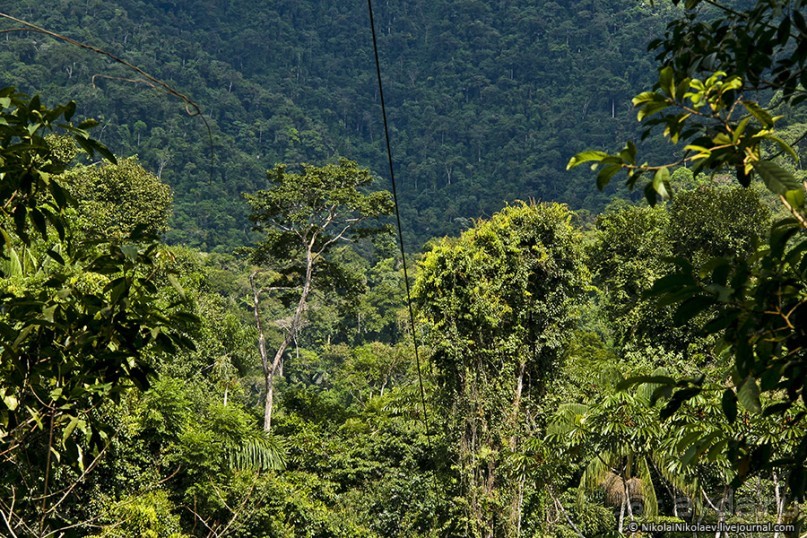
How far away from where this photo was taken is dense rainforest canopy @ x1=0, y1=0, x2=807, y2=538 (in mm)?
1966

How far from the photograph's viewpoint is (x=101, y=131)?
7056 centimetres

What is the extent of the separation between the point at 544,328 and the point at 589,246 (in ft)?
24.2

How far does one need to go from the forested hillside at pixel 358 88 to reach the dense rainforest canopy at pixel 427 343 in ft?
28.2

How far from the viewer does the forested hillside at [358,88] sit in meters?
71.1

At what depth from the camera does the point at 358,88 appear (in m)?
104

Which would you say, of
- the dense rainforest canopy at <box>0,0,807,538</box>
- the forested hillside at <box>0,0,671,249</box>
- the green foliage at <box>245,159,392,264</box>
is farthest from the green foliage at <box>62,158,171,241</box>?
the forested hillside at <box>0,0,671,249</box>

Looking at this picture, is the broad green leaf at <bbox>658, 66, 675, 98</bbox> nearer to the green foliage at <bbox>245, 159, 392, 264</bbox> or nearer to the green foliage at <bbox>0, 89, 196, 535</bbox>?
the green foliage at <bbox>0, 89, 196, 535</bbox>

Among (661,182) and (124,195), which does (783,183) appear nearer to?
(661,182)

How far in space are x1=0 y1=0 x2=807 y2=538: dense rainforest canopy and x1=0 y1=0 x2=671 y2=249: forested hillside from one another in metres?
8.59

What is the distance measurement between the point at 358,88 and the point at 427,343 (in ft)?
299

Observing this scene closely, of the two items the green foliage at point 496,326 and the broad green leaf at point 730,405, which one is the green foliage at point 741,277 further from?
the green foliage at point 496,326

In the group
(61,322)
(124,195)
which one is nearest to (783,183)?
(61,322)

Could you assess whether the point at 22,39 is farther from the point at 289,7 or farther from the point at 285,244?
the point at 285,244

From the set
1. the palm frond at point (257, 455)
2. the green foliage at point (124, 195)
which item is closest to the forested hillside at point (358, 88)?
the green foliage at point (124, 195)
